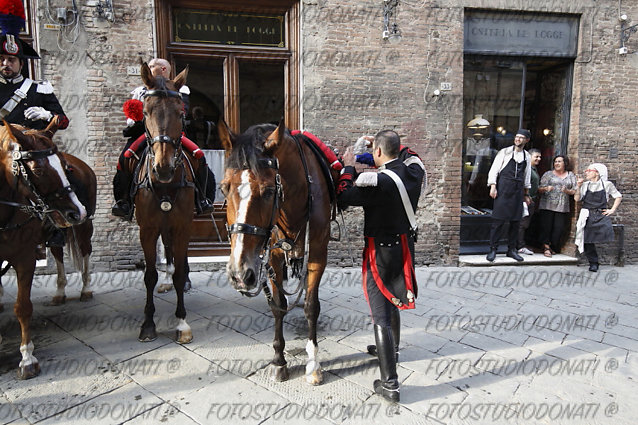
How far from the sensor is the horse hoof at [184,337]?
3.99 m

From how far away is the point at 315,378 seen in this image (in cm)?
322

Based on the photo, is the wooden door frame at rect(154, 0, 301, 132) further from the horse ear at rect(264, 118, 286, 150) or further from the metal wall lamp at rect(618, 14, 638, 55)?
the metal wall lamp at rect(618, 14, 638, 55)

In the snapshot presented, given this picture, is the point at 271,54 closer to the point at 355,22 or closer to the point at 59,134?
the point at 355,22

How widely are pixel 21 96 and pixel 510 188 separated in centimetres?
754

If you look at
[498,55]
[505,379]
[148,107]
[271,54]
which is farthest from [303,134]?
[498,55]

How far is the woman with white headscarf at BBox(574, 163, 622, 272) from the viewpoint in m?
7.11

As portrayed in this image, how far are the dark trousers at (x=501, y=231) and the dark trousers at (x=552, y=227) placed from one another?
95 cm

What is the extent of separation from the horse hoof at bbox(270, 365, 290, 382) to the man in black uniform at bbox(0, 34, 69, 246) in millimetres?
2716

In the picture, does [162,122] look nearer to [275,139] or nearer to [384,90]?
[275,139]

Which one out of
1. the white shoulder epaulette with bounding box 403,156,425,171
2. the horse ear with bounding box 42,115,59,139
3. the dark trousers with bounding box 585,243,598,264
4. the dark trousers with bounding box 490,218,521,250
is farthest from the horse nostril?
the dark trousers with bounding box 585,243,598,264

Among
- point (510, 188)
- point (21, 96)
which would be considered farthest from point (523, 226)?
point (21, 96)

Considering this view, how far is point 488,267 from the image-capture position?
7.28 m

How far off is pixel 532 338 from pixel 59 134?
23.9 ft

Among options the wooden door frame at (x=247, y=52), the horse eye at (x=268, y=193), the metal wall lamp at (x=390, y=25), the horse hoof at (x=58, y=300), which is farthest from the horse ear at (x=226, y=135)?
the metal wall lamp at (x=390, y=25)
